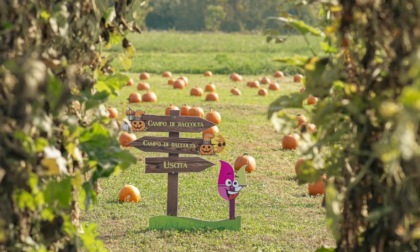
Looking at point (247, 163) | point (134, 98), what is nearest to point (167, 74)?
point (134, 98)

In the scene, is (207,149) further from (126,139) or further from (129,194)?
(126,139)

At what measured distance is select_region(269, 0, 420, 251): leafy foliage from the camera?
304cm

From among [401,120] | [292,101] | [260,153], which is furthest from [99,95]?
[260,153]

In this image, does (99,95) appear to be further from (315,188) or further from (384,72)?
(315,188)

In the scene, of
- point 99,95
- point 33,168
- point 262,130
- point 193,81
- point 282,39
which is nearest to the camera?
point 33,168

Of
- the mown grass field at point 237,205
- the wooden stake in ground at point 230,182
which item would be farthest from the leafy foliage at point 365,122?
the wooden stake in ground at point 230,182

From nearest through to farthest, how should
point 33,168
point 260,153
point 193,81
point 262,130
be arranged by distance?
point 33,168 → point 260,153 → point 262,130 → point 193,81

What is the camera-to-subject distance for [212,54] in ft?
99.1

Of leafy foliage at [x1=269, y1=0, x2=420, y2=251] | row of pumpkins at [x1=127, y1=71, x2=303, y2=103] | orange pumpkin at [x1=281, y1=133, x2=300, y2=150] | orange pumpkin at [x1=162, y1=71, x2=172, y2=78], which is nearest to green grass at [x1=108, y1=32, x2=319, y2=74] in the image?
orange pumpkin at [x1=162, y1=71, x2=172, y2=78]

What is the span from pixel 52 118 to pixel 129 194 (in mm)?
5377

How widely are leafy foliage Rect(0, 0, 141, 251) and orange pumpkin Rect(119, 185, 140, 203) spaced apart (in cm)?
462

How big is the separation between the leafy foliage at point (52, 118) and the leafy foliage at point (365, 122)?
2.36 ft

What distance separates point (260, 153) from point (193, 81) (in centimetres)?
988

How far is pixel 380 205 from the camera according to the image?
3.38m
